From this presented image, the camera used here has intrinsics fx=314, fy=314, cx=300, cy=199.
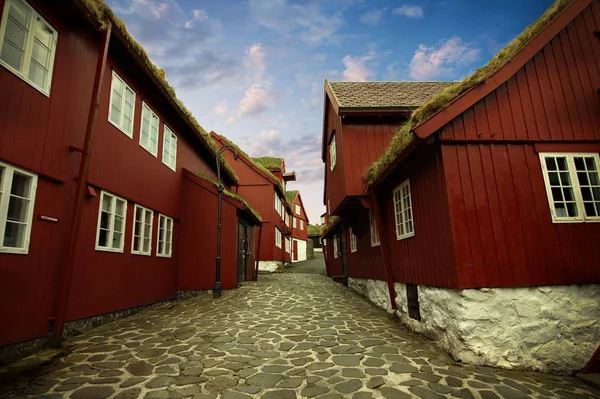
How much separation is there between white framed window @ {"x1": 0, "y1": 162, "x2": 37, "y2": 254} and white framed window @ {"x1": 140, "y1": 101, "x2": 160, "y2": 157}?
387 centimetres

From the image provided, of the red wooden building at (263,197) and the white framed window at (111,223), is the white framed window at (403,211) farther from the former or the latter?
the red wooden building at (263,197)

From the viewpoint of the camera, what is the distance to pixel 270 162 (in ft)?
93.6

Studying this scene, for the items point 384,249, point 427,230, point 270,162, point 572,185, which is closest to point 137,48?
point 427,230

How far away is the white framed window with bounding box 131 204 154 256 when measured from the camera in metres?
8.52

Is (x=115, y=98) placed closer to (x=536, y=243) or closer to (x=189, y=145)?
(x=189, y=145)

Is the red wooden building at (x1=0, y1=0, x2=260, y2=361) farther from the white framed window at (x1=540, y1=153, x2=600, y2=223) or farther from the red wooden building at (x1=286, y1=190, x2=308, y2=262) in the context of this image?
the red wooden building at (x1=286, y1=190, x2=308, y2=262)

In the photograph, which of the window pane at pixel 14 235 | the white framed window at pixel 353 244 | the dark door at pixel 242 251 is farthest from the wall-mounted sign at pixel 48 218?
the white framed window at pixel 353 244

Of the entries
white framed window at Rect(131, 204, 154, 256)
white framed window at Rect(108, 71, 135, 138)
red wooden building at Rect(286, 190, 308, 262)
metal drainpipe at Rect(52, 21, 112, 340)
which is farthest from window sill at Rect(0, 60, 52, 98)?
red wooden building at Rect(286, 190, 308, 262)

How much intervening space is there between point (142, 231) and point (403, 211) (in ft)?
23.2

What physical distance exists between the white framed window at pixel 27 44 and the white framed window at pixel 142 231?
12.7 ft

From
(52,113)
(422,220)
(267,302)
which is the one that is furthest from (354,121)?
(52,113)

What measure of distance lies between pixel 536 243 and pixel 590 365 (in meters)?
2.06

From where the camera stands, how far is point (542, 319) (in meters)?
5.27

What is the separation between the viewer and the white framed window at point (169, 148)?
34.5 feet
